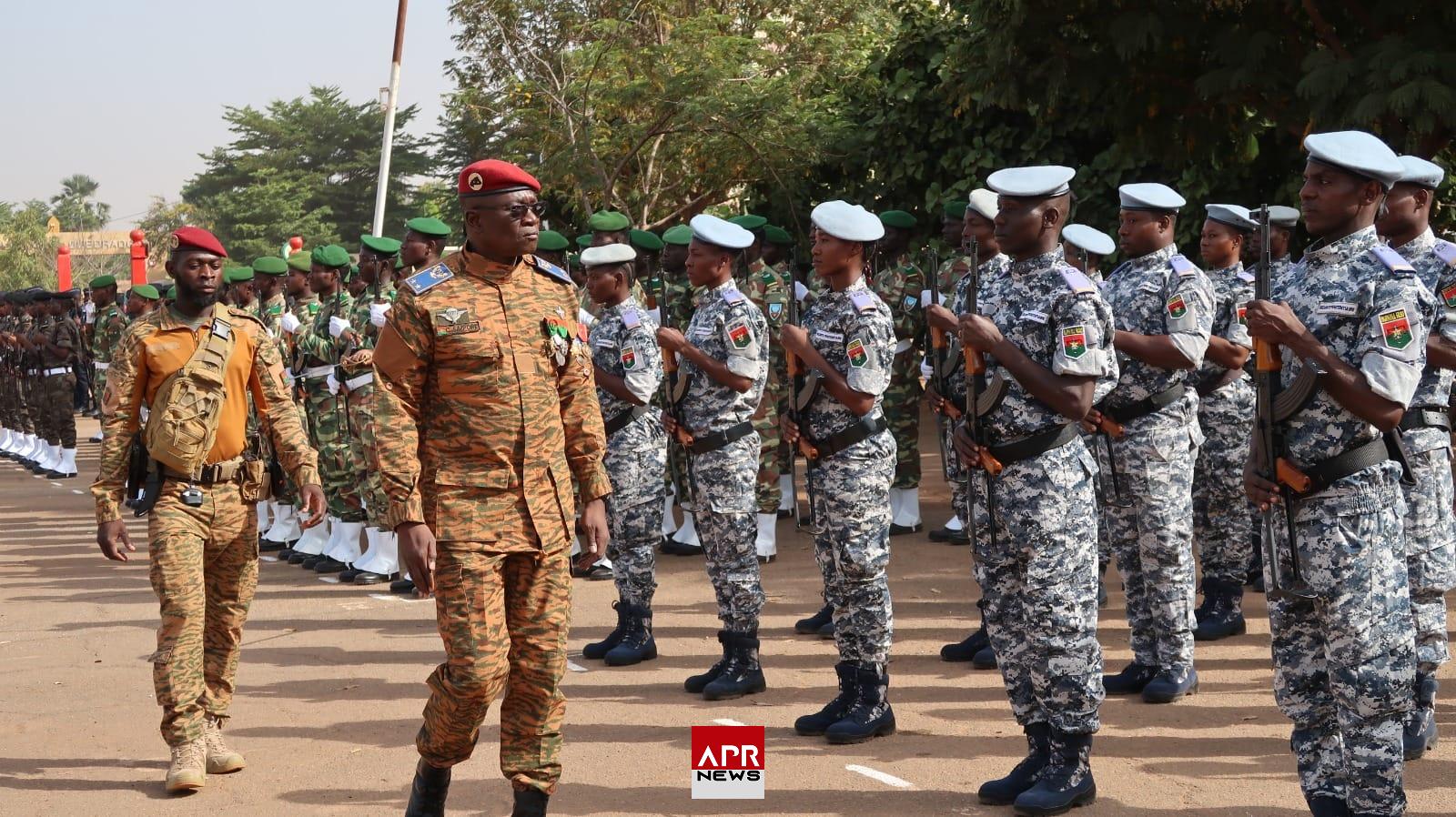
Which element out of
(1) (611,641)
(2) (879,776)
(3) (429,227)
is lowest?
(2) (879,776)

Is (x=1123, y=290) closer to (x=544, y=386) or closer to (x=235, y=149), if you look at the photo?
(x=544, y=386)

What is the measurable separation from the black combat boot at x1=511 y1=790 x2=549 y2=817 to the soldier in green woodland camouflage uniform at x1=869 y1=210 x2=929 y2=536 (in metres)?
6.97

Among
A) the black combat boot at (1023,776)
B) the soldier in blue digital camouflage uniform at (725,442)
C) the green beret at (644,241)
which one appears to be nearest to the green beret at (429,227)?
the green beret at (644,241)

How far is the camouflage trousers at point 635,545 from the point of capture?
8039mm

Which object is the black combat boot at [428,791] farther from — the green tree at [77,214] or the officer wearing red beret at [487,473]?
the green tree at [77,214]

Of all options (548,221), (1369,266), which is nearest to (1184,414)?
(1369,266)

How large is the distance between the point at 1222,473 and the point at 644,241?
524 cm

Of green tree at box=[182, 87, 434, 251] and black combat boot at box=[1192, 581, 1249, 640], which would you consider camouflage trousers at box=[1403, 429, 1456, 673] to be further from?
green tree at box=[182, 87, 434, 251]

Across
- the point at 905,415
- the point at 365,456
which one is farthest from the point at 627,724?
the point at 905,415

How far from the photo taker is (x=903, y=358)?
1197 centimetres

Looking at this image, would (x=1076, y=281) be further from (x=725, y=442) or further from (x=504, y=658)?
(x=725, y=442)

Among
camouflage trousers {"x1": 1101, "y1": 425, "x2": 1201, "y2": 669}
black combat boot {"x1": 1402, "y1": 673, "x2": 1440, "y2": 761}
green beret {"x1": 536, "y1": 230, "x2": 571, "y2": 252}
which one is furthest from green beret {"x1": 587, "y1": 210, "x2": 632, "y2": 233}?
black combat boot {"x1": 1402, "y1": 673, "x2": 1440, "y2": 761}

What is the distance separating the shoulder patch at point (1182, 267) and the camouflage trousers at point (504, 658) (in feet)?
10.9

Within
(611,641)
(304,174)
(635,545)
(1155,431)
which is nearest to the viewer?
(1155,431)
